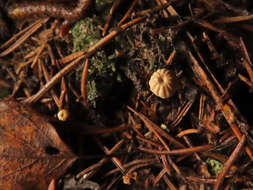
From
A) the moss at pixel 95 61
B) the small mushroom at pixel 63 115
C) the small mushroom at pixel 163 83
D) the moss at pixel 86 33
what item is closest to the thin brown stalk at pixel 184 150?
the small mushroom at pixel 163 83

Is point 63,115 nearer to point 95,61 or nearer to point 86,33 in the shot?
point 95,61

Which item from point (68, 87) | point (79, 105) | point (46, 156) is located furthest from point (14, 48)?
point (46, 156)

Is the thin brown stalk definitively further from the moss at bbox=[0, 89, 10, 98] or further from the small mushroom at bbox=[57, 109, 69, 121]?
Answer: the moss at bbox=[0, 89, 10, 98]

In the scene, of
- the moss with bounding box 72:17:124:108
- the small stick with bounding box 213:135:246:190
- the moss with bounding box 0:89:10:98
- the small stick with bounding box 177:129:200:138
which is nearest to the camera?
the small stick with bounding box 213:135:246:190

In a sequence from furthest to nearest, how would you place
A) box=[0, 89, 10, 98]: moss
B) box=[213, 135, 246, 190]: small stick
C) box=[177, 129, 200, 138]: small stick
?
1. box=[0, 89, 10, 98]: moss
2. box=[177, 129, 200, 138]: small stick
3. box=[213, 135, 246, 190]: small stick

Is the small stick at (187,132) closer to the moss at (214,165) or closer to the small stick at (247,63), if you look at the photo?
the moss at (214,165)

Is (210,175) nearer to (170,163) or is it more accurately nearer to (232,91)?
(170,163)

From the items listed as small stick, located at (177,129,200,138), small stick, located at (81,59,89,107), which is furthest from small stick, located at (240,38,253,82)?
small stick, located at (81,59,89,107)
